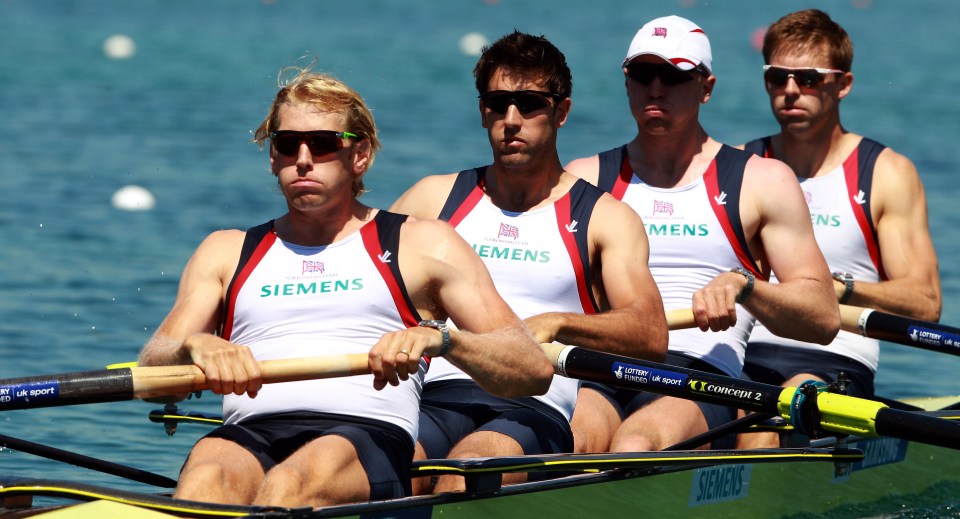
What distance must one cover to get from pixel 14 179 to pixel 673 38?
33.6 feet

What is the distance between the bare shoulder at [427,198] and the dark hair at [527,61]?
1.44ft

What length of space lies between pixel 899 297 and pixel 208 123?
13860 mm

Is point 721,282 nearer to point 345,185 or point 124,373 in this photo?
point 345,185

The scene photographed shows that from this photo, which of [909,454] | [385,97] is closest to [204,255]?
[909,454]

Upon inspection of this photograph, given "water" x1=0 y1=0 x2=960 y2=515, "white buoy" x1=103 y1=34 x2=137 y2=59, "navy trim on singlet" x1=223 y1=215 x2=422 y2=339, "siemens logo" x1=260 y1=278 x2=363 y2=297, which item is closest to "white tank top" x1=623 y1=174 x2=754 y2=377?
"water" x1=0 y1=0 x2=960 y2=515

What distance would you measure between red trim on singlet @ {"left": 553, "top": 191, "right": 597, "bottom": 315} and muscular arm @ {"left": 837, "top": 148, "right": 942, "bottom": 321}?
1989 mm

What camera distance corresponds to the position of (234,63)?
26438 millimetres

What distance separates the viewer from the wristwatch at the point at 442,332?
14.6 ft

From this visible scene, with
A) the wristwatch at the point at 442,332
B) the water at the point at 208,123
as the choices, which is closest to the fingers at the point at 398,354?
the wristwatch at the point at 442,332

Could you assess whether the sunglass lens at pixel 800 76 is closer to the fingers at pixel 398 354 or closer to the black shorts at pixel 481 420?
the black shorts at pixel 481 420

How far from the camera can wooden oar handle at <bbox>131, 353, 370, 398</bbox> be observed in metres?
4.35

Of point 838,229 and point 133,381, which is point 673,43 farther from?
point 133,381

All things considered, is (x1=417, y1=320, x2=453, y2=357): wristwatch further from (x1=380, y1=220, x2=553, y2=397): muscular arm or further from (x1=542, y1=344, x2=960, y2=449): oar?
(x1=542, y1=344, x2=960, y2=449): oar

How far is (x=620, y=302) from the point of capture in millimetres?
5430
